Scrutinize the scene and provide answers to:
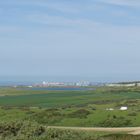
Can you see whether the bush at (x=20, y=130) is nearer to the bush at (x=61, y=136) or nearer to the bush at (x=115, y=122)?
the bush at (x=61, y=136)

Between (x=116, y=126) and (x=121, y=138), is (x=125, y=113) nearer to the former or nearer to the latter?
(x=116, y=126)

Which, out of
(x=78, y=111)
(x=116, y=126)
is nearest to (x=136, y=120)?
(x=116, y=126)

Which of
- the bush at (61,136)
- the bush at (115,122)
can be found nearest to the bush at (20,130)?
the bush at (61,136)

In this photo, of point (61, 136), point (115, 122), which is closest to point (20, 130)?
point (61, 136)

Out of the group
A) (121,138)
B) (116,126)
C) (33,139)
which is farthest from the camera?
(116,126)

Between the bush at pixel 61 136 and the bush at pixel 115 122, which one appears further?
the bush at pixel 115 122

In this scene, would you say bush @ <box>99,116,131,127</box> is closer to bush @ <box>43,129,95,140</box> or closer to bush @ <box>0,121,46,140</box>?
bush @ <box>43,129,95,140</box>

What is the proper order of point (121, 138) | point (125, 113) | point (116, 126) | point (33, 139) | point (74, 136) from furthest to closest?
point (125, 113), point (116, 126), point (121, 138), point (74, 136), point (33, 139)

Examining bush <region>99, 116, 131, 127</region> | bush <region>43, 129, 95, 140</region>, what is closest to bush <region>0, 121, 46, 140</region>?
bush <region>43, 129, 95, 140</region>

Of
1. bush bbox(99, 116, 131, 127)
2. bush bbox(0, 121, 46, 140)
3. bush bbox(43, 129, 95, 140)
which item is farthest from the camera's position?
bush bbox(99, 116, 131, 127)

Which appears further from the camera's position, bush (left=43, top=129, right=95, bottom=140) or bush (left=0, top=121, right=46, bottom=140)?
bush (left=0, top=121, right=46, bottom=140)

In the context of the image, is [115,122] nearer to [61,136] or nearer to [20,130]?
[20,130]
